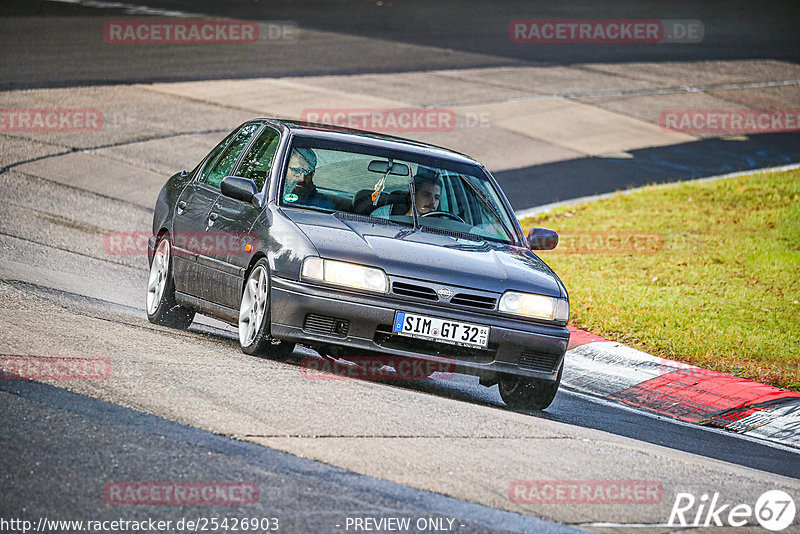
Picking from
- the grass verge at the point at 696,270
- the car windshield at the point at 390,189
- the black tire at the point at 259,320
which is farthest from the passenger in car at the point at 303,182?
the grass verge at the point at 696,270

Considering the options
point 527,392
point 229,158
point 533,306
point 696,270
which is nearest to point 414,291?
point 533,306

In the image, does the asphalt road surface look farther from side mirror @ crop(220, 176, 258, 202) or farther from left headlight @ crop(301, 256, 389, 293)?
side mirror @ crop(220, 176, 258, 202)

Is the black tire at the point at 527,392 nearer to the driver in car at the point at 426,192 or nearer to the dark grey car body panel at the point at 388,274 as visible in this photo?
the dark grey car body panel at the point at 388,274

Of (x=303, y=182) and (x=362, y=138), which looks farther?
(x=362, y=138)

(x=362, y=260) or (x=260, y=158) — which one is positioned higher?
(x=260, y=158)

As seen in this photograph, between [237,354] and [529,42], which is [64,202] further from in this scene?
[529,42]

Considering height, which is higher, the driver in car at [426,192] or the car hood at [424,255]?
the driver in car at [426,192]

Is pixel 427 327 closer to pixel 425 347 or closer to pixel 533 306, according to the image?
pixel 425 347

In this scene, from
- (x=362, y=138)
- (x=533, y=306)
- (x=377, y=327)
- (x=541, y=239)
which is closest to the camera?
(x=377, y=327)

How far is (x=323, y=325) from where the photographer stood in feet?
23.8

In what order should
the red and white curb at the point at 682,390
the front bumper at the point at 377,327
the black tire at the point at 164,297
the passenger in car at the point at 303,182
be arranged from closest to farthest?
the front bumper at the point at 377,327, the passenger in car at the point at 303,182, the red and white curb at the point at 682,390, the black tire at the point at 164,297

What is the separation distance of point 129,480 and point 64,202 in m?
→ 9.80

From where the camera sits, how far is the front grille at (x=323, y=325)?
7.24m

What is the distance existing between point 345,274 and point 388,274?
255 mm
